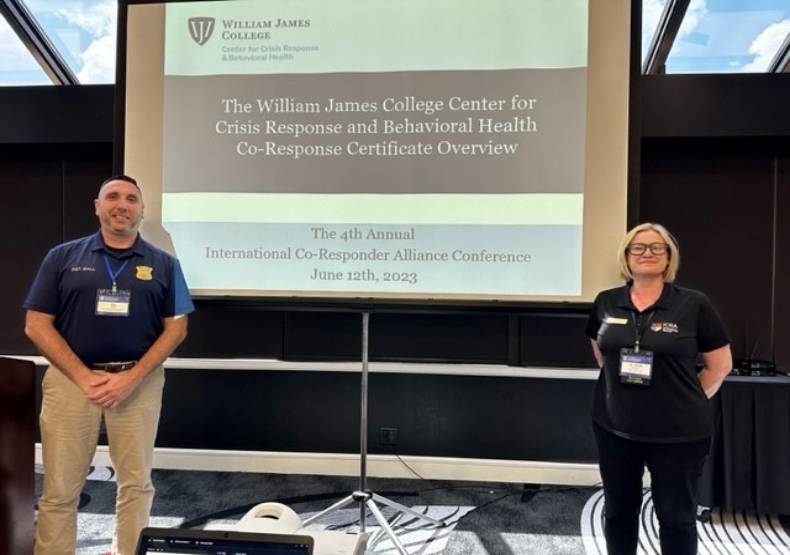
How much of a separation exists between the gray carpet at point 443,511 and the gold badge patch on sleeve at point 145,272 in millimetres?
1190

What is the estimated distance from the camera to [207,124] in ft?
7.02

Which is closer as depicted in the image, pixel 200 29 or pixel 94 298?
pixel 94 298

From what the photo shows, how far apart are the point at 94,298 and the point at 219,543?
1212 millimetres

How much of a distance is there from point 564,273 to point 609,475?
846 mm

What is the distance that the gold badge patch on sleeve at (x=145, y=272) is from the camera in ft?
5.79

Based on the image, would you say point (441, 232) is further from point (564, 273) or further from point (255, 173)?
point (255, 173)

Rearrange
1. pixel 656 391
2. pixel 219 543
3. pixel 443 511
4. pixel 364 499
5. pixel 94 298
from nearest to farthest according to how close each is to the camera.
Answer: pixel 219 543, pixel 656 391, pixel 94 298, pixel 364 499, pixel 443 511

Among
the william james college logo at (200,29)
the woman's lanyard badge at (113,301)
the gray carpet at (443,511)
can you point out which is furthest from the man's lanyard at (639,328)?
the william james college logo at (200,29)

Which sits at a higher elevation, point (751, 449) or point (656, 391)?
point (656, 391)

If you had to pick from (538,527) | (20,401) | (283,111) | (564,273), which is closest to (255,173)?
(283,111)

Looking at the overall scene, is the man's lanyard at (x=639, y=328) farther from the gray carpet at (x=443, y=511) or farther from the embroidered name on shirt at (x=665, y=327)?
the gray carpet at (x=443, y=511)

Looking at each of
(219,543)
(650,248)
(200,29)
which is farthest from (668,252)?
(200,29)

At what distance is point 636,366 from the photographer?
4.96 ft

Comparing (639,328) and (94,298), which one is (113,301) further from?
(639,328)
